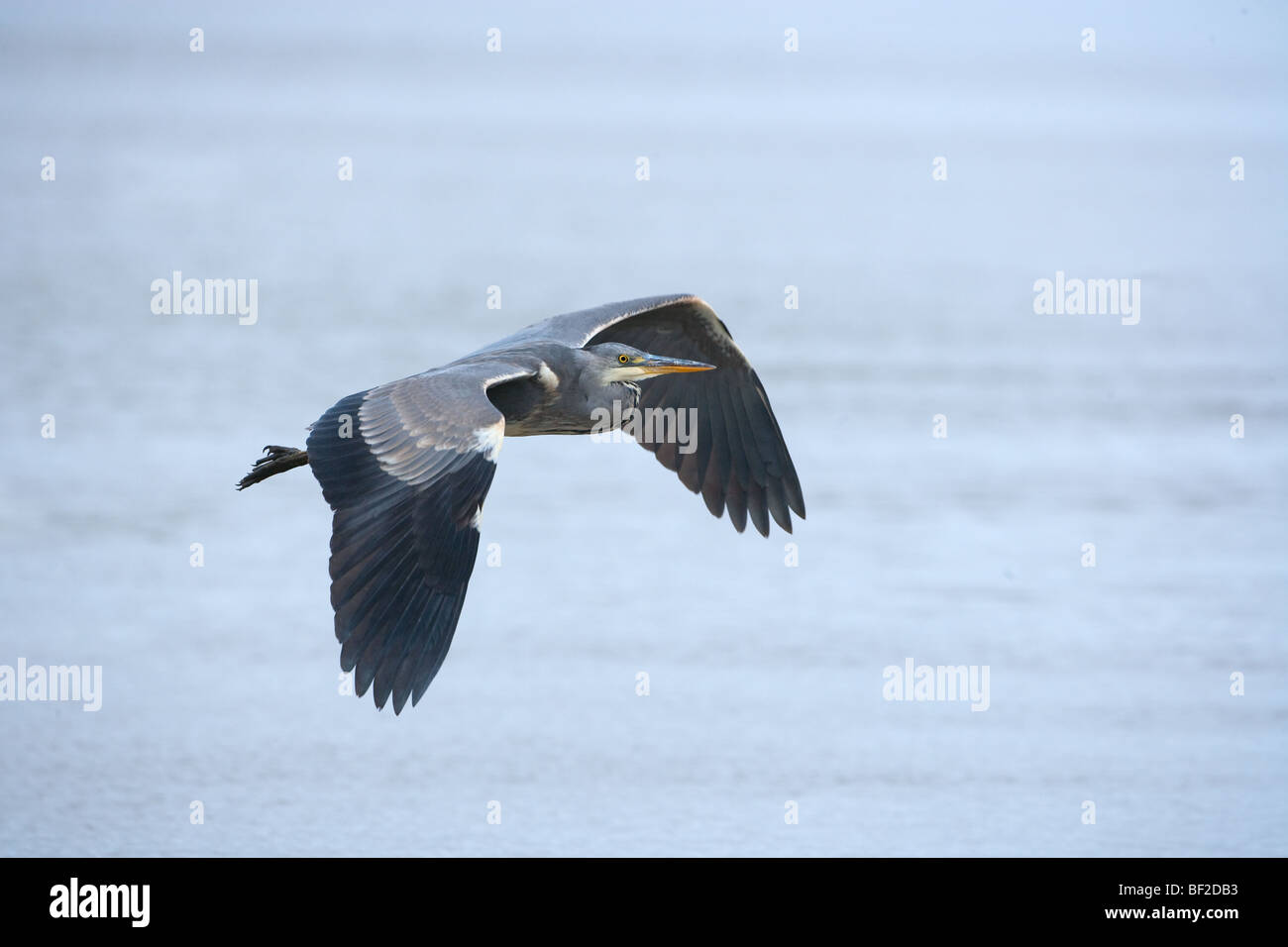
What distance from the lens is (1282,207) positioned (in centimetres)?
2525

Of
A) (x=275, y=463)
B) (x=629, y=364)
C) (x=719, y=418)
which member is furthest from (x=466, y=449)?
(x=719, y=418)

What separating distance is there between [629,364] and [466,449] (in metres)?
1.80

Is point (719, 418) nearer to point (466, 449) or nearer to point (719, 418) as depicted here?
point (719, 418)

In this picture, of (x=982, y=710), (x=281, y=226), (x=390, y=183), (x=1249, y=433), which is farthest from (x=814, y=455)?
(x=390, y=183)

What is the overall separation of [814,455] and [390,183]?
1239 cm

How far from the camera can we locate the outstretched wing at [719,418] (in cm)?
1091

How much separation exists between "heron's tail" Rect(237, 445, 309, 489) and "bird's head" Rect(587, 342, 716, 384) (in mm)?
1551

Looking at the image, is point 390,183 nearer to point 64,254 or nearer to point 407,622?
point 64,254

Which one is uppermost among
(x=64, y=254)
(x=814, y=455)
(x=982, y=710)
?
(x=64, y=254)

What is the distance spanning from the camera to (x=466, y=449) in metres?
8.30

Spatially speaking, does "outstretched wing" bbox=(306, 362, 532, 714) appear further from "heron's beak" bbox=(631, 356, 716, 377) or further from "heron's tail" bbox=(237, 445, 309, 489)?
"heron's beak" bbox=(631, 356, 716, 377)

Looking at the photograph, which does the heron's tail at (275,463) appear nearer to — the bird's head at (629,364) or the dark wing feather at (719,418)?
the bird's head at (629,364)

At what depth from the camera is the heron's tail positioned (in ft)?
31.0

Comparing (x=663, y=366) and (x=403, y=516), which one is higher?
(x=663, y=366)
